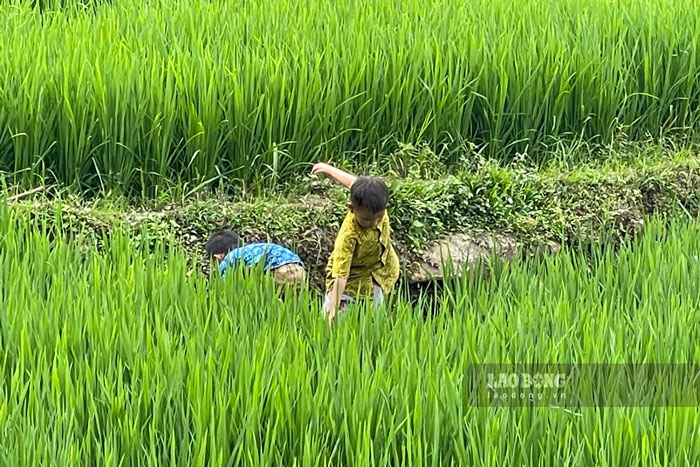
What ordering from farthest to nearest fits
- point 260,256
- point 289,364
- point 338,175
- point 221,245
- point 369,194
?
point 338,175 < point 221,245 < point 260,256 < point 369,194 < point 289,364

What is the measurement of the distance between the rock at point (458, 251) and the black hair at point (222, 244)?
2.84 ft

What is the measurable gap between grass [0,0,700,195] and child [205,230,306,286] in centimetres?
63

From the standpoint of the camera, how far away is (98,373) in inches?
87.0

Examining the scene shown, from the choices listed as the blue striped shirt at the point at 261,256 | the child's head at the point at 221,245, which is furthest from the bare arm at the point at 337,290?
the child's head at the point at 221,245

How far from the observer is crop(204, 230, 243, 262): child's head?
343 centimetres

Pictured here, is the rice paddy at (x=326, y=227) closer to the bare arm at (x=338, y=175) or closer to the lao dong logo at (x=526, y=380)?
the lao dong logo at (x=526, y=380)

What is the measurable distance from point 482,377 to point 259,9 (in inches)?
121

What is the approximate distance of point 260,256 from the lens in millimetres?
3307

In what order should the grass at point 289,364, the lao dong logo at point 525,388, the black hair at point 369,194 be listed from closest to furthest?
the grass at point 289,364, the lao dong logo at point 525,388, the black hair at point 369,194

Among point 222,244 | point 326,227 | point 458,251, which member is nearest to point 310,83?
point 326,227

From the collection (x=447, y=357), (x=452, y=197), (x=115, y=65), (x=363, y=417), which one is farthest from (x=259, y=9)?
(x=363, y=417)

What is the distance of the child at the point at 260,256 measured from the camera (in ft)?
10.9

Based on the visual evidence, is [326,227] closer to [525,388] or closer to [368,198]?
[368,198]

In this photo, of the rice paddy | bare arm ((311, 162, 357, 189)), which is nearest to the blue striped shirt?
the rice paddy
